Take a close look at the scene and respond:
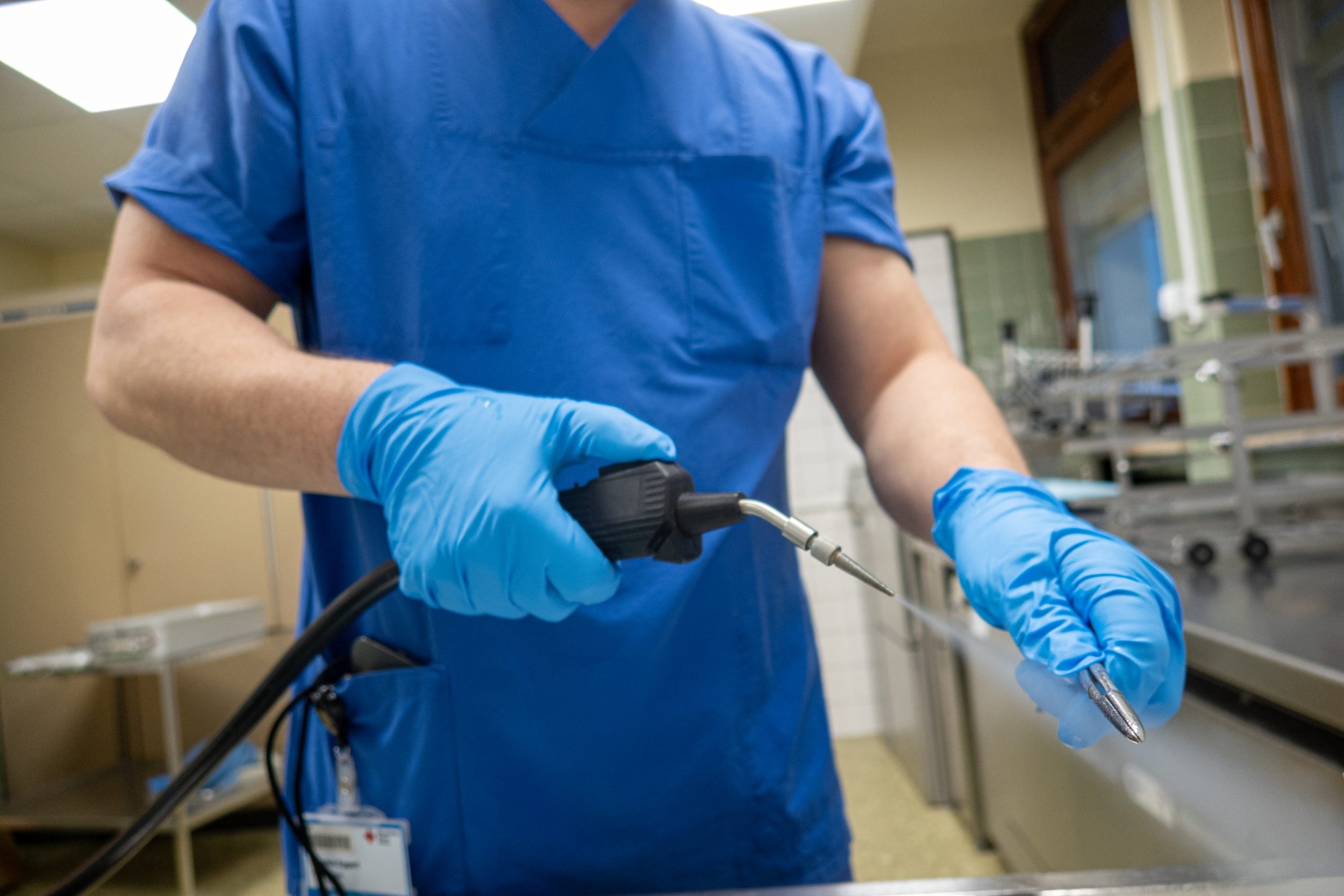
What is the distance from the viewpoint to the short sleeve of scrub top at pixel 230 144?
22.3 inches

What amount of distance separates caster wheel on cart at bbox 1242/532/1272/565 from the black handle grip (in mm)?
1124

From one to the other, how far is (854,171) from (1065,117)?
3074 millimetres

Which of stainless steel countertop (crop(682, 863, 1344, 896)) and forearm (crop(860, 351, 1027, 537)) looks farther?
forearm (crop(860, 351, 1027, 537))

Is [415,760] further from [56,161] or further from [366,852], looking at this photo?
[56,161]

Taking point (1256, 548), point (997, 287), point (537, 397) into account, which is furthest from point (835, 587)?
point (537, 397)

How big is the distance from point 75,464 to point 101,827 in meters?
0.29

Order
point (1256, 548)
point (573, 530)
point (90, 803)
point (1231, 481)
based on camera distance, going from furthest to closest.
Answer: point (1231, 481)
point (1256, 548)
point (90, 803)
point (573, 530)

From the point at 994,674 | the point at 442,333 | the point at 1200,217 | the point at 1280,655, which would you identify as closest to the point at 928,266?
the point at 1200,217

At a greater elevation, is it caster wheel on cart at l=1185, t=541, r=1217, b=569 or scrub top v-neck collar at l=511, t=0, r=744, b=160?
scrub top v-neck collar at l=511, t=0, r=744, b=160

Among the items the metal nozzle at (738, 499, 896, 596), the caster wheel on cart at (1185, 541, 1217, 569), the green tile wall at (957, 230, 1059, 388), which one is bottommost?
the caster wheel on cart at (1185, 541, 1217, 569)

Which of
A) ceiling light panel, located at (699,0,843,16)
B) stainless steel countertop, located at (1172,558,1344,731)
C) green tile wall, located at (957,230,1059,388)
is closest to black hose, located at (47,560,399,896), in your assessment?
stainless steel countertop, located at (1172,558,1344,731)

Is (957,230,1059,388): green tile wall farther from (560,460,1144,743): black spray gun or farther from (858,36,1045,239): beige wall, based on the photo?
(560,460,1144,743): black spray gun

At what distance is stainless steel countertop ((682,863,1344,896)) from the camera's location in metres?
0.45

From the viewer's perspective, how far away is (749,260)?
0.72 meters
